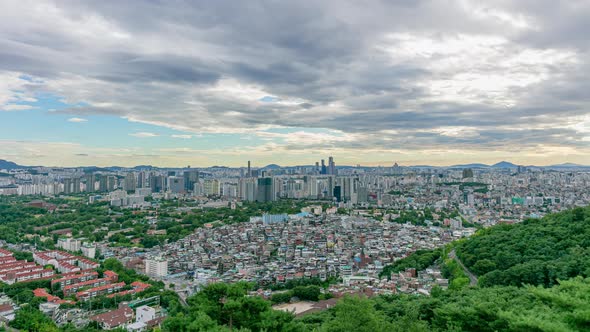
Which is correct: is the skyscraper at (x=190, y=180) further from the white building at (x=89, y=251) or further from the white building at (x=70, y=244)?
the white building at (x=89, y=251)

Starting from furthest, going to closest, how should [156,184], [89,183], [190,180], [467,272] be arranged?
1. [190,180]
2. [156,184]
3. [89,183]
4. [467,272]

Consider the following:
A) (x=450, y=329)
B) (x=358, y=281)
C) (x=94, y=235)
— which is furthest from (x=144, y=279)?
(x=450, y=329)

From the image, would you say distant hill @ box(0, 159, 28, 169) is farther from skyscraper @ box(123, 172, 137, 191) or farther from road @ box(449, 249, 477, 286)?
road @ box(449, 249, 477, 286)

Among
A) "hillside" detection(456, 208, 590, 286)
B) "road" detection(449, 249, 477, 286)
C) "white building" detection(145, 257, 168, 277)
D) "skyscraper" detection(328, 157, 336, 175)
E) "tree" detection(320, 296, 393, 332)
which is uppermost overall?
"skyscraper" detection(328, 157, 336, 175)

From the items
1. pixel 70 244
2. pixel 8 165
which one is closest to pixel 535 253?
pixel 70 244

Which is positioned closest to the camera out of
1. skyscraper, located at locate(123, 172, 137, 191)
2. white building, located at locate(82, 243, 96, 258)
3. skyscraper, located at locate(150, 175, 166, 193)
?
white building, located at locate(82, 243, 96, 258)

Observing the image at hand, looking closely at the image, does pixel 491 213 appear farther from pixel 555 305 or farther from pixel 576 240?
pixel 555 305

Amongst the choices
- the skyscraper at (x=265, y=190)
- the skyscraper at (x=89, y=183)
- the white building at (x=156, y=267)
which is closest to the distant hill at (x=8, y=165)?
the skyscraper at (x=89, y=183)

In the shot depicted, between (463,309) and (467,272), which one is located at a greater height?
(463,309)

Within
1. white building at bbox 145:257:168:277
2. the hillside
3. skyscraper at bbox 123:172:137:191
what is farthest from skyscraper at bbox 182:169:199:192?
the hillside

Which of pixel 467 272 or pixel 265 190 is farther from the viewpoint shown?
pixel 265 190

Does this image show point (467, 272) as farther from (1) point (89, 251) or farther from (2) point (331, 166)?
(2) point (331, 166)
